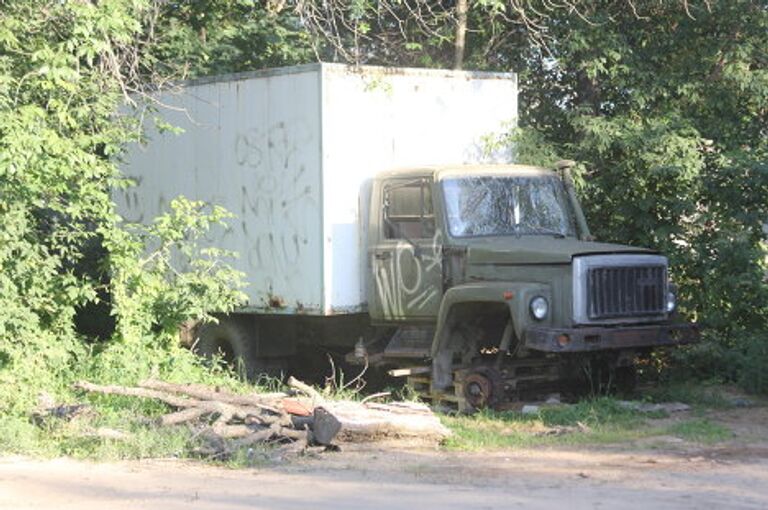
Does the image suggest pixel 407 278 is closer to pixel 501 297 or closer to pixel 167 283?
pixel 501 297

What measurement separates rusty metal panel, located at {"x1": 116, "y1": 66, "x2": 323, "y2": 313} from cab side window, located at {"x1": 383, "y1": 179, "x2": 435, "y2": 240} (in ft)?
2.32

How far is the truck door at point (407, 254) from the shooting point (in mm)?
12664

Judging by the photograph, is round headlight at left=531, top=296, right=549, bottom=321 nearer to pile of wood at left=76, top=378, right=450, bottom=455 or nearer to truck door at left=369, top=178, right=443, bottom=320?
truck door at left=369, top=178, right=443, bottom=320

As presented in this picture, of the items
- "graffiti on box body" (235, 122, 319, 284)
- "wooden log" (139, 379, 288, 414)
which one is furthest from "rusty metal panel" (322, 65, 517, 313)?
"wooden log" (139, 379, 288, 414)

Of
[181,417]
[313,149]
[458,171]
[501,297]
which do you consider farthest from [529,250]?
[181,417]

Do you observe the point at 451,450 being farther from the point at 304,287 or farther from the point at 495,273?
the point at 304,287

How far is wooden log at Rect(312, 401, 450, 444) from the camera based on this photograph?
9812 mm

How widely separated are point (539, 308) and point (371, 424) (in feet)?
7.71

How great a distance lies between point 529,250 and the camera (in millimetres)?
11961

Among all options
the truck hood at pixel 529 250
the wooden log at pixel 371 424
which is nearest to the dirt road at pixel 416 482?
the wooden log at pixel 371 424

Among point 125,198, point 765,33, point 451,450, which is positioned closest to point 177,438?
point 451,450

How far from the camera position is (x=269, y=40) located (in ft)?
58.5

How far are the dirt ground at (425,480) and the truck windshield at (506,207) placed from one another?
315 cm

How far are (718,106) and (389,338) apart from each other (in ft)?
17.2
